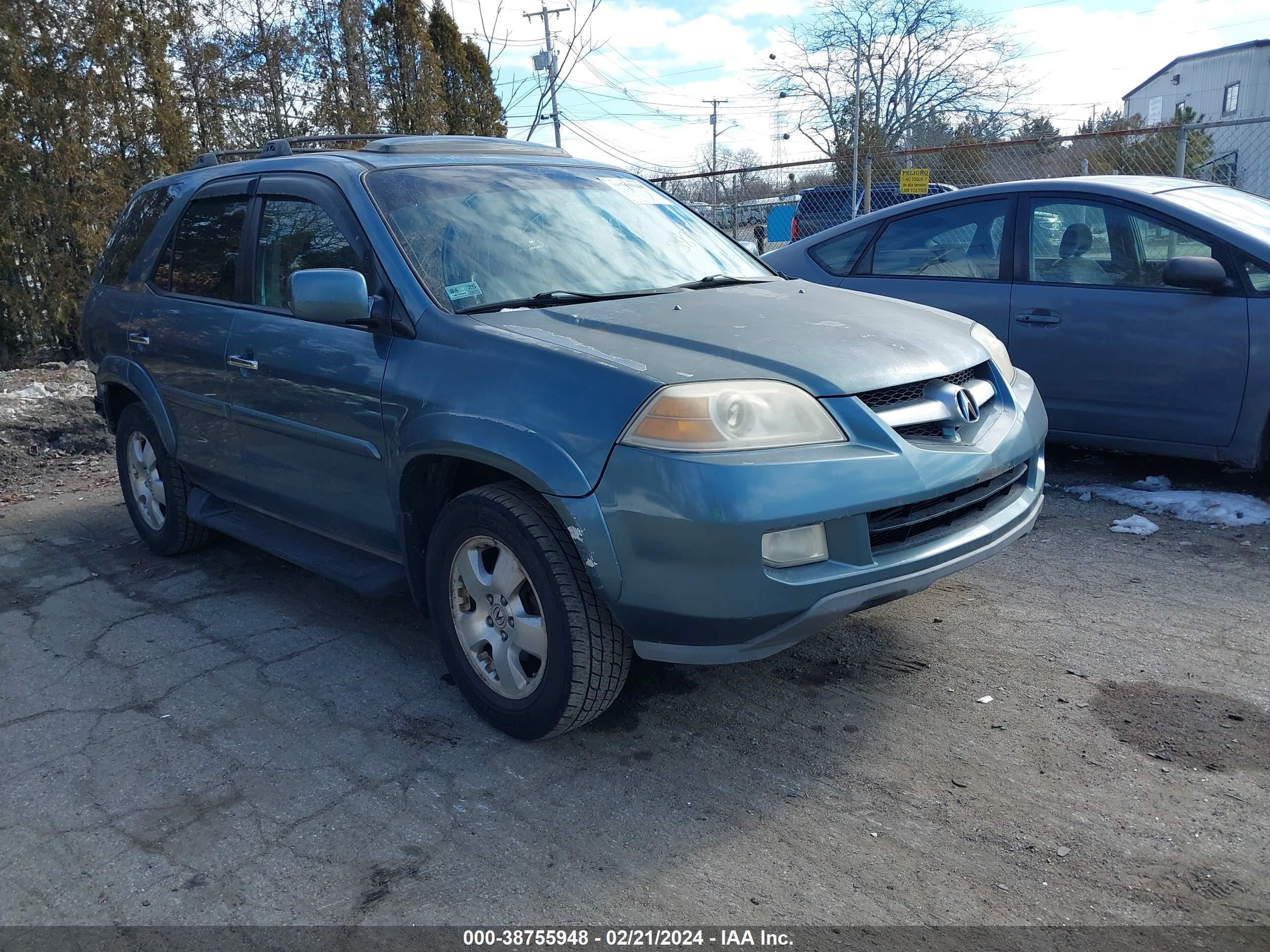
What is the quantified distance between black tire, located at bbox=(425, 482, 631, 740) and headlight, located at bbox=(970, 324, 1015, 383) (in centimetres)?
171

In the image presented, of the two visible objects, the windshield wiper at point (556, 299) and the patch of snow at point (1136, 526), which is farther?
the patch of snow at point (1136, 526)

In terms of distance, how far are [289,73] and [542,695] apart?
38.3 feet

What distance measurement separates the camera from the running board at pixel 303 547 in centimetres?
367

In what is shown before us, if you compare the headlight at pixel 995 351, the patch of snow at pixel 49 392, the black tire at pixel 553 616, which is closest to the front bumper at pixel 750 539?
the black tire at pixel 553 616

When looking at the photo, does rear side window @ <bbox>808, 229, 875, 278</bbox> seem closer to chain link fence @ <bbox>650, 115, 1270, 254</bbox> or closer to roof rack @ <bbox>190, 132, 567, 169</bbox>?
roof rack @ <bbox>190, 132, 567, 169</bbox>

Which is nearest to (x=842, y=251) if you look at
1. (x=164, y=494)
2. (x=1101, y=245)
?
(x=1101, y=245)

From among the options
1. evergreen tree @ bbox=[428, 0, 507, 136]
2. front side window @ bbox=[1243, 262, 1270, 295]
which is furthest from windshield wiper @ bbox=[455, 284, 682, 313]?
evergreen tree @ bbox=[428, 0, 507, 136]

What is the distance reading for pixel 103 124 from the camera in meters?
10.0

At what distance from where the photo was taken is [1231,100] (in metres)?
42.2

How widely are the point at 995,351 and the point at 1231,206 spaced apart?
103 inches

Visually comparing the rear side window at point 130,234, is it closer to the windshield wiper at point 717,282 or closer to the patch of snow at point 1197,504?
the windshield wiper at point 717,282

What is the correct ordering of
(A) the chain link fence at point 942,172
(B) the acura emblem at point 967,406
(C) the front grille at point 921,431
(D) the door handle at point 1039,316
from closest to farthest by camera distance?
(C) the front grille at point 921,431 → (B) the acura emblem at point 967,406 → (D) the door handle at point 1039,316 → (A) the chain link fence at point 942,172

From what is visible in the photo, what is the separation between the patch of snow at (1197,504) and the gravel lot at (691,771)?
15.2 inches

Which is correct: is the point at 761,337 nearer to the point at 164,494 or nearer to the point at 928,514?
the point at 928,514
